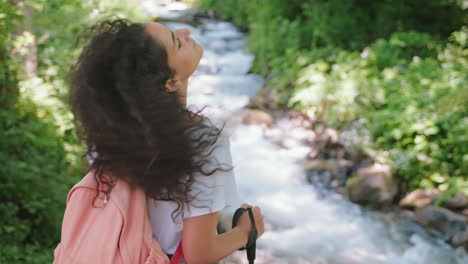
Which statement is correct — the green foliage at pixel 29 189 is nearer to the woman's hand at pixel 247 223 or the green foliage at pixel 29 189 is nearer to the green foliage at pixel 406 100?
the woman's hand at pixel 247 223

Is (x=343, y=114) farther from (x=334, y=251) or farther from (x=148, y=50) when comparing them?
(x=148, y=50)

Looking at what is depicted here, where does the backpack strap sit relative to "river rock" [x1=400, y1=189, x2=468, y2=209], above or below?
above

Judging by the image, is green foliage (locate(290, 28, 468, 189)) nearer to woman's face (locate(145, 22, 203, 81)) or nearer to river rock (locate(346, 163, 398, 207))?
river rock (locate(346, 163, 398, 207))

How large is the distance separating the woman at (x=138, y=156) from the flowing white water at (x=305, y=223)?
1.96 metres

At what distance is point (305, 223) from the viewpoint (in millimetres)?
5625

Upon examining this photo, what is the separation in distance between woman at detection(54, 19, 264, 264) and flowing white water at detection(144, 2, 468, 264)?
Result: 1958 millimetres

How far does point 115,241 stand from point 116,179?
0.61 ft

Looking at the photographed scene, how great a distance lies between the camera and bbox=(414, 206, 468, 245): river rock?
4.91m

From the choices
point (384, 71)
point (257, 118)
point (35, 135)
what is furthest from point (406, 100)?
point (35, 135)

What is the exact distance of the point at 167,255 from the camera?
1.50 metres

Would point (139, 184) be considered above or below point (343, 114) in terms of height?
above

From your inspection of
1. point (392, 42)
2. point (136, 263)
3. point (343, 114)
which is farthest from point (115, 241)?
point (392, 42)

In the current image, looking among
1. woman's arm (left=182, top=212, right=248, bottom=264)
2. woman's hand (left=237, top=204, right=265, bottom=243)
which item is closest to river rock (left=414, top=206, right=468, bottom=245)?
woman's hand (left=237, top=204, right=265, bottom=243)

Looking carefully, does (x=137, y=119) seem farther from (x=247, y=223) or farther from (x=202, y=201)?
(x=247, y=223)
